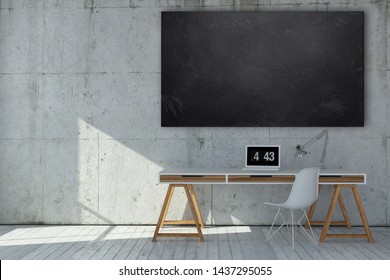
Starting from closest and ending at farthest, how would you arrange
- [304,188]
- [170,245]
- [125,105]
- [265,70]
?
[304,188]
[170,245]
[265,70]
[125,105]

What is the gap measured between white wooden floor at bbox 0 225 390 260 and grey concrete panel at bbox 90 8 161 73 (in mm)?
1927

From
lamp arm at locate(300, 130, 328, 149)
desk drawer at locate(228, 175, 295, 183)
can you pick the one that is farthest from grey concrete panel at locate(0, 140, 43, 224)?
lamp arm at locate(300, 130, 328, 149)

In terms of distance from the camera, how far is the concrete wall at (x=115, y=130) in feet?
21.3

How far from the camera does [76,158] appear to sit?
6.62 meters

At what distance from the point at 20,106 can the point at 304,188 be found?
353cm

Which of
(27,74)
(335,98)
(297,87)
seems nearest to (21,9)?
(27,74)

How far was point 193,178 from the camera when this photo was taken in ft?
18.5

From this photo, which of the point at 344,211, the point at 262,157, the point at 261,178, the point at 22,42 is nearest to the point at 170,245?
the point at 261,178

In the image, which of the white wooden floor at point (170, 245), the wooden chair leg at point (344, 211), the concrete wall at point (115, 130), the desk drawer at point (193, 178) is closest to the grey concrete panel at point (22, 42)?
the concrete wall at point (115, 130)

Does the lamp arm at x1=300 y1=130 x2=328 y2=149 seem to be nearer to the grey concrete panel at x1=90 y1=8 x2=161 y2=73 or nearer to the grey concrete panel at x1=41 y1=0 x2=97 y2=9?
the grey concrete panel at x1=90 y1=8 x2=161 y2=73

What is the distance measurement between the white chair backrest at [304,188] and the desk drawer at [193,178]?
72 centimetres

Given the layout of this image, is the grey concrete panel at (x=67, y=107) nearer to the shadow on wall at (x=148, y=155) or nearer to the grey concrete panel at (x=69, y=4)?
the shadow on wall at (x=148, y=155)

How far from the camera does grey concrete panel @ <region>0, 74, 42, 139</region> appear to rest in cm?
665

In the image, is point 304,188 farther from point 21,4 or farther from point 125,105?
point 21,4
